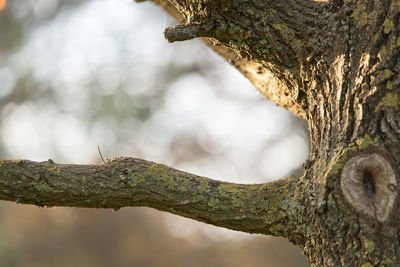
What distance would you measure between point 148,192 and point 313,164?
0.44 metres

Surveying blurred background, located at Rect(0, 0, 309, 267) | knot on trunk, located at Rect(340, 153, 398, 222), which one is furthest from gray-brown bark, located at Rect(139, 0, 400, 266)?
blurred background, located at Rect(0, 0, 309, 267)

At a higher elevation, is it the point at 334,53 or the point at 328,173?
the point at 334,53

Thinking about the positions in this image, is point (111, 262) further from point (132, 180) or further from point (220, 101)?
point (132, 180)

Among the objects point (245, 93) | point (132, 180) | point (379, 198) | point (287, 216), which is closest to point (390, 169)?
point (379, 198)

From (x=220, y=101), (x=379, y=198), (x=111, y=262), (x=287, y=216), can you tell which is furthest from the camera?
(x=220, y=101)

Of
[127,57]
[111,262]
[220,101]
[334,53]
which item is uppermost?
[127,57]

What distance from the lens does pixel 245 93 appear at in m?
6.38

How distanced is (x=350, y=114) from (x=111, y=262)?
5.66 meters

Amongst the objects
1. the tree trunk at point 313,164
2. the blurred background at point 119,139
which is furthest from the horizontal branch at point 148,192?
the blurred background at point 119,139

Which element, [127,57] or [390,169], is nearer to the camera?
[390,169]

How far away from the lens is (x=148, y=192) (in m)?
1.16

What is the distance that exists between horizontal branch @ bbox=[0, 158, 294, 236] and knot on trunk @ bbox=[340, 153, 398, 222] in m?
0.20

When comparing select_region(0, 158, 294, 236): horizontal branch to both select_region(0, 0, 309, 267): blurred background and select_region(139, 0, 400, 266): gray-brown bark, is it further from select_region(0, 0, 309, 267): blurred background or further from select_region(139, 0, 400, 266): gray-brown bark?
select_region(0, 0, 309, 267): blurred background

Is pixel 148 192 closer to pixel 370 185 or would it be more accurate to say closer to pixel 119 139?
pixel 370 185
